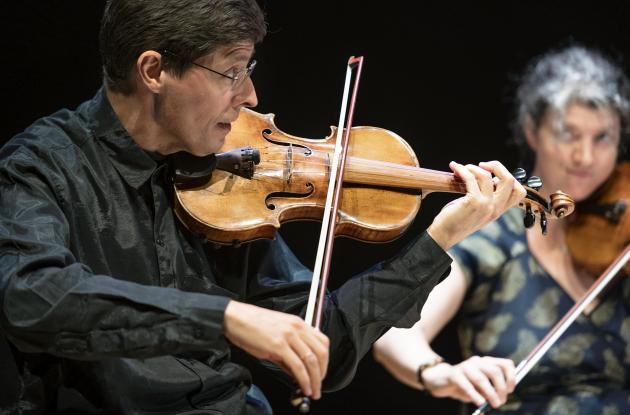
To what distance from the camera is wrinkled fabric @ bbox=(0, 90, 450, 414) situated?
137 centimetres

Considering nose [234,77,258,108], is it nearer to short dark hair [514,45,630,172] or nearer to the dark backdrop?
the dark backdrop

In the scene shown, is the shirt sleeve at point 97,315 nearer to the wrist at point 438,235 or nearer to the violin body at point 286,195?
the violin body at point 286,195

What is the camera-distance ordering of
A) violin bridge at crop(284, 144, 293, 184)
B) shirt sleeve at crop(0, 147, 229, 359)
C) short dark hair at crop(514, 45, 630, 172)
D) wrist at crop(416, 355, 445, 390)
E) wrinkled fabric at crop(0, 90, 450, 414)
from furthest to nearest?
1. short dark hair at crop(514, 45, 630, 172)
2. wrist at crop(416, 355, 445, 390)
3. violin bridge at crop(284, 144, 293, 184)
4. wrinkled fabric at crop(0, 90, 450, 414)
5. shirt sleeve at crop(0, 147, 229, 359)

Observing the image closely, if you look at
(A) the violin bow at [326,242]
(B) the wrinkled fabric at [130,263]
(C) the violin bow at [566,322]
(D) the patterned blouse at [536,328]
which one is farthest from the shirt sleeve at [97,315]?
(D) the patterned blouse at [536,328]

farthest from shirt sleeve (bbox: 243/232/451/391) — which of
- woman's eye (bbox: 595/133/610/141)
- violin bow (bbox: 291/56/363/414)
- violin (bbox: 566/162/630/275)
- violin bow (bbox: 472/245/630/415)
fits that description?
woman's eye (bbox: 595/133/610/141)

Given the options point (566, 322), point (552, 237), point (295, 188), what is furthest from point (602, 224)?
point (295, 188)

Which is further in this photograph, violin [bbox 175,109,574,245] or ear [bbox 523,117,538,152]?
ear [bbox 523,117,538,152]

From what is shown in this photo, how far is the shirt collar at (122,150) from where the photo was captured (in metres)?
1.56

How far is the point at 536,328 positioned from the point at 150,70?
1.19m

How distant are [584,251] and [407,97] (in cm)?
66

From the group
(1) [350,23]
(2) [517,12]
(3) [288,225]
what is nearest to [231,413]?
(3) [288,225]

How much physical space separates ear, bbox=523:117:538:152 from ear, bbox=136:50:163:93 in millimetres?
1206

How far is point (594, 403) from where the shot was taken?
2070 millimetres

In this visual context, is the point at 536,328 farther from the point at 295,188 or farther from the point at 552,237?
the point at 295,188
